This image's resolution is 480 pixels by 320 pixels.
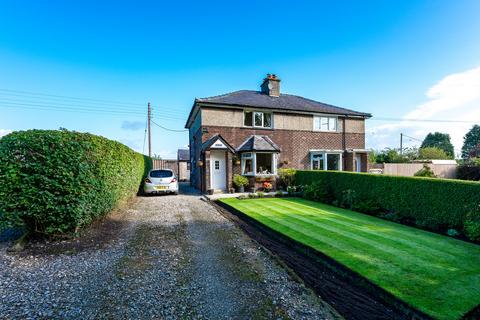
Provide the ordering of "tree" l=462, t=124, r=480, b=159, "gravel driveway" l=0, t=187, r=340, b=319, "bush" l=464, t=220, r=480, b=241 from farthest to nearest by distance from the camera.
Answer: "tree" l=462, t=124, r=480, b=159 < "bush" l=464, t=220, r=480, b=241 < "gravel driveway" l=0, t=187, r=340, b=319

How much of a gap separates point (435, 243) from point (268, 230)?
12.8 feet

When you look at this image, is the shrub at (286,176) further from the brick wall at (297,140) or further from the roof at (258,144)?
the roof at (258,144)

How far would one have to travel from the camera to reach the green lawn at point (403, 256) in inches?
117

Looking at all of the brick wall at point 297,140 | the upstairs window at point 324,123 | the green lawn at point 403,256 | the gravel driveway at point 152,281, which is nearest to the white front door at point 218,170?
the brick wall at point 297,140

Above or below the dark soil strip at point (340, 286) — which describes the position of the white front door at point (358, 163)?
above

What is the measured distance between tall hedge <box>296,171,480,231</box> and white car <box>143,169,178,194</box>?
9.71 meters

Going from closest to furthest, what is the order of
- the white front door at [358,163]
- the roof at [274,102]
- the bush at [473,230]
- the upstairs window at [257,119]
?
the bush at [473,230] < the roof at [274,102] < the upstairs window at [257,119] < the white front door at [358,163]

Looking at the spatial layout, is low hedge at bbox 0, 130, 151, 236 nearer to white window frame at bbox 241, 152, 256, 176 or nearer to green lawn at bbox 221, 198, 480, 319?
green lawn at bbox 221, 198, 480, 319

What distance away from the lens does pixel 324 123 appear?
18344 mm

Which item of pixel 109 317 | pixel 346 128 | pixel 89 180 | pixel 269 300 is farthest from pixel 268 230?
pixel 346 128

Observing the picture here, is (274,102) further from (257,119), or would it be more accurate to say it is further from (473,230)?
(473,230)

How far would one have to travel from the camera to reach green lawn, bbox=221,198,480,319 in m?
2.97

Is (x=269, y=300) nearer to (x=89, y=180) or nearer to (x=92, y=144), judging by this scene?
(x=89, y=180)

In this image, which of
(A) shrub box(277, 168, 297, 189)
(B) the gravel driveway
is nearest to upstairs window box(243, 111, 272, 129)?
(A) shrub box(277, 168, 297, 189)
